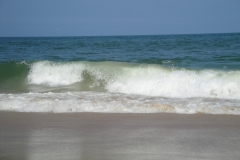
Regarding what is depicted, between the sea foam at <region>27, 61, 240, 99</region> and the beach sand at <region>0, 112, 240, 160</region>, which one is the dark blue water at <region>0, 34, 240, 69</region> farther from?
the beach sand at <region>0, 112, 240, 160</region>

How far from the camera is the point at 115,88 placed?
10.3 m

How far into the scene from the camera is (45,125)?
5551 millimetres

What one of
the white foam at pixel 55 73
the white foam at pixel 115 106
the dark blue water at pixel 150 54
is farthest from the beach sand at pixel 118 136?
the dark blue water at pixel 150 54

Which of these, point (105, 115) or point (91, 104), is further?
point (91, 104)

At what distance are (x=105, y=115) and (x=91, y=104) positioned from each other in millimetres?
860

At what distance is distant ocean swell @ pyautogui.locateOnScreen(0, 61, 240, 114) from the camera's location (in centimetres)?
693

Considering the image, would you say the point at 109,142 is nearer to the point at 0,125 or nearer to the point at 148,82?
the point at 0,125

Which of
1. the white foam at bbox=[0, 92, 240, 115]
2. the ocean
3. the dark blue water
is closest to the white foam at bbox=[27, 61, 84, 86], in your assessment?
the ocean

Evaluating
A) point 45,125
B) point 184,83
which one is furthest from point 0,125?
point 184,83

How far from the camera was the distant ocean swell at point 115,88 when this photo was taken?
273 inches

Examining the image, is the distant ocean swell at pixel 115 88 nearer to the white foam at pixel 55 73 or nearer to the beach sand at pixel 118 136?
the white foam at pixel 55 73

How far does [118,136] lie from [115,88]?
5.50 m

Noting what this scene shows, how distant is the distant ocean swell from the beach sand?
0.58 m

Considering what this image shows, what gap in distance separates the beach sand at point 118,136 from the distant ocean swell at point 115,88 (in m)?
0.58
